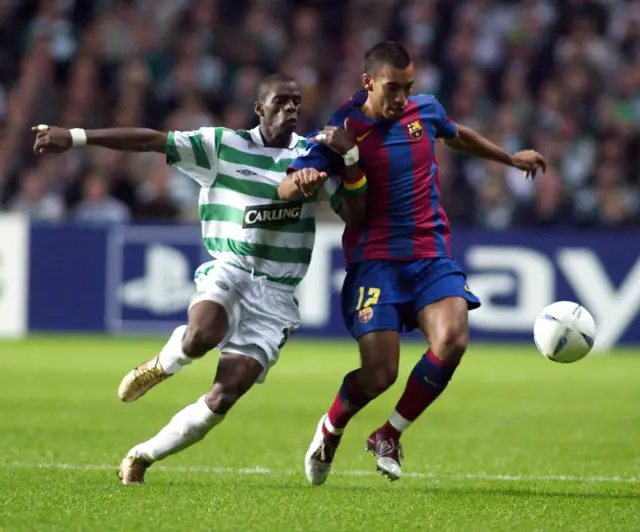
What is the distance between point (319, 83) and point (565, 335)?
38.3 ft

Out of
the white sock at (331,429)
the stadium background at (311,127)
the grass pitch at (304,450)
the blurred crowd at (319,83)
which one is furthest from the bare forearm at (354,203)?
the blurred crowd at (319,83)

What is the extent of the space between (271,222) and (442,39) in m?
12.5

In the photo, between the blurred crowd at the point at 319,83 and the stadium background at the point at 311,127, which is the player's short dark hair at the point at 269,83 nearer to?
the stadium background at the point at 311,127

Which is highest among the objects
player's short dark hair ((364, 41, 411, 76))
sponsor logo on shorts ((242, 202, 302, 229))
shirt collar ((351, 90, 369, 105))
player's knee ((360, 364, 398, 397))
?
player's short dark hair ((364, 41, 411, 76))

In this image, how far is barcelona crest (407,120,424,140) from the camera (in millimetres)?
6930

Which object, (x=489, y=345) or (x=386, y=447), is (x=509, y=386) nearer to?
(x=489, y=345)

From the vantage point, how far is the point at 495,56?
724 inches

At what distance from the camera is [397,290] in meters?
6.85

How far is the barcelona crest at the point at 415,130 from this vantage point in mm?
6930

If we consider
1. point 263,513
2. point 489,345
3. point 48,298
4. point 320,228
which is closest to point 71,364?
point 48,298

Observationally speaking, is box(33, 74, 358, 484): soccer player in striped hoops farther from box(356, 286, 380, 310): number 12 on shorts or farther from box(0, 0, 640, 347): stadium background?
box(0, 0, 640, 347): stadium background

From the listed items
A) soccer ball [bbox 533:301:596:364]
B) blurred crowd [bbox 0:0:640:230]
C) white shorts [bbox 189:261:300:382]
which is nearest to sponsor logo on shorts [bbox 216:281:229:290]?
white shorts [bbox 189:261:300:382]

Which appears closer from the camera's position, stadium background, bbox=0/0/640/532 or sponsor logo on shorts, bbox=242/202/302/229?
sponsor logo on shorts, bbox=242/202/302/229

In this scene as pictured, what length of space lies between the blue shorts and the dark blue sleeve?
70cm
